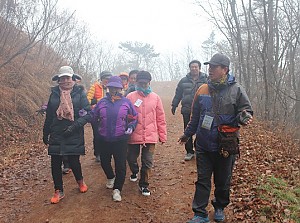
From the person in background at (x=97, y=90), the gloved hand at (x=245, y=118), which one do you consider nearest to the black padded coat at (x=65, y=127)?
the person in background at (x=97, y=90)

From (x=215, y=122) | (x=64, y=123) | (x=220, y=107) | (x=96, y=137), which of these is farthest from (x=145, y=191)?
(x=220, y=107)

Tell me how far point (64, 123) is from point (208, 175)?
2.63 metres

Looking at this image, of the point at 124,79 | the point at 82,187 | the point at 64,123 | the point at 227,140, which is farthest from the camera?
the point at 124,79

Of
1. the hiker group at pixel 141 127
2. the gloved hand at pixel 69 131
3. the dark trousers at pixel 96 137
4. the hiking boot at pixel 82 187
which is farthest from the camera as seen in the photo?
the dark trousers at pixel 96 137

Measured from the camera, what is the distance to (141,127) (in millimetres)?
5457

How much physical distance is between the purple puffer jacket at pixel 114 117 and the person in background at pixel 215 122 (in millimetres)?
1488

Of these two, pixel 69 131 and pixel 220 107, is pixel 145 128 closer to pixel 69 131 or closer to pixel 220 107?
pixel 69 131

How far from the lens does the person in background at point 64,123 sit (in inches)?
201

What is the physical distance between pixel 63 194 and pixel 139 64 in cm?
5321

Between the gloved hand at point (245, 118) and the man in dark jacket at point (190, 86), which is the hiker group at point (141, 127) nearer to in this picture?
the gloved hand at point (245, 118)

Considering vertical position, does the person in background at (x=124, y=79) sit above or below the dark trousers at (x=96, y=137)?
above

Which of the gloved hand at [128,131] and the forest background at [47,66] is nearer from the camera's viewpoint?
the gloved hand at [128,131]

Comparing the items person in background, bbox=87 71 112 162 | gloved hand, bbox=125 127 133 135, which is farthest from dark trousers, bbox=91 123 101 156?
gloved hand, bbox=125 127 133 135

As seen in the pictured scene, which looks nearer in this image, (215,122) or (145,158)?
(215,122)
